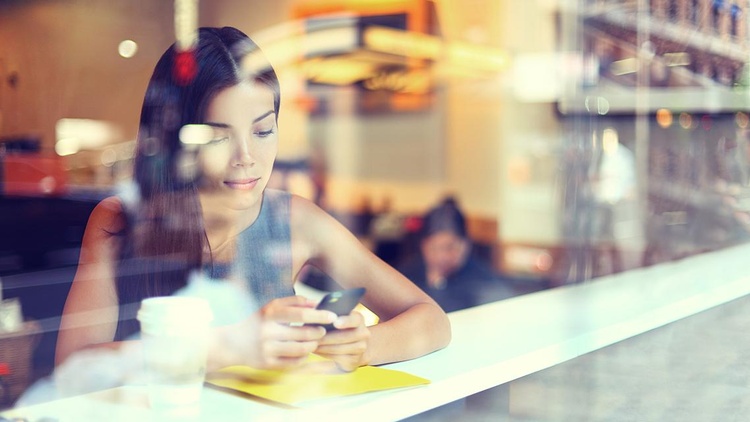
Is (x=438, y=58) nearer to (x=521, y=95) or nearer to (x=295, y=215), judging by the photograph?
(x=521, y=95)

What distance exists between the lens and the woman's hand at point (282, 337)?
3.49ft

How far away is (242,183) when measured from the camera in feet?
4.07

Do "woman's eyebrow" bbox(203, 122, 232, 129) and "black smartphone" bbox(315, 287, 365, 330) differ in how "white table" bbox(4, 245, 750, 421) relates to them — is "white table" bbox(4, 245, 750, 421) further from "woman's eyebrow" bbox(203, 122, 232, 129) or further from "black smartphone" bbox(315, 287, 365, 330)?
"woman's eyebrow" bbox(203, 122, 232, 129)

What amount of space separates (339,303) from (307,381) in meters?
0.11

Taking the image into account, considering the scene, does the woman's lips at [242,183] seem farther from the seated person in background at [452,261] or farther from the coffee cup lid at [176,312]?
the seated person in background at [452,261]

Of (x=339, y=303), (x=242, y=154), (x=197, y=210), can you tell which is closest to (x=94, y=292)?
(x=197, y=210)

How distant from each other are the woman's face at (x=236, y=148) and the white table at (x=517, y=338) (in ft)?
1.09

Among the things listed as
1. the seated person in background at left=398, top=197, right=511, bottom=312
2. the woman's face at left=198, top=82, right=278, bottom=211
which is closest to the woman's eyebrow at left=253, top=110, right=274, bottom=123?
the woman's face at left=198, top=82, right=278, bottom=211

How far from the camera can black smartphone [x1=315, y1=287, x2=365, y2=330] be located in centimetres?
104

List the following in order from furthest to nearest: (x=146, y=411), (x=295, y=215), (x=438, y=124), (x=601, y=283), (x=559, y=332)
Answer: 1. (x=438, y=124)
2. (x=601, y=283)
3. (x=559, y=332)
4. (x=295, y=215)
5. (x=146, y=411)

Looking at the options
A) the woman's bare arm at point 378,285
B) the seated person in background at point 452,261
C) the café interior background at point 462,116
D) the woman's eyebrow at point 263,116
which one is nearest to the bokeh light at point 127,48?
the café interior background at point 462,116

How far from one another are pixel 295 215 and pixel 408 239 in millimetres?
2902

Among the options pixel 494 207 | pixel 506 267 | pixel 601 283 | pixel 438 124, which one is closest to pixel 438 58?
pixel 438 124

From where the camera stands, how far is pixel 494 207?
5.39 meters
